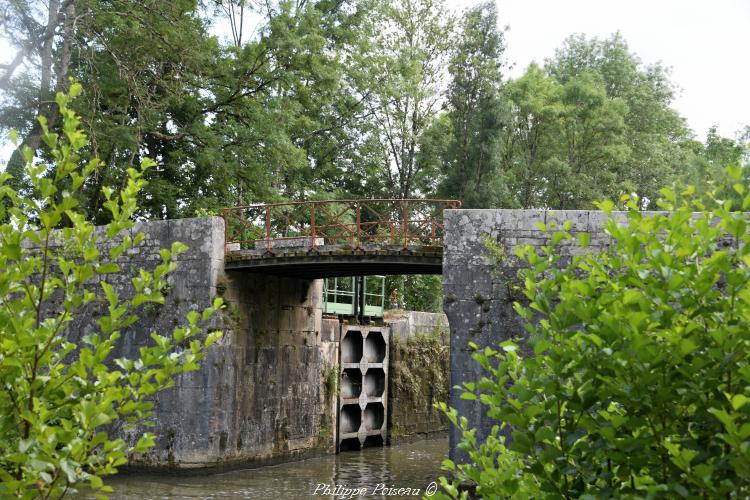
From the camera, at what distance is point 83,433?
2.81m

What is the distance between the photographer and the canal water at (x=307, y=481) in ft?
41.1

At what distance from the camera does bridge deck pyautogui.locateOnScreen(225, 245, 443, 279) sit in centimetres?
1302

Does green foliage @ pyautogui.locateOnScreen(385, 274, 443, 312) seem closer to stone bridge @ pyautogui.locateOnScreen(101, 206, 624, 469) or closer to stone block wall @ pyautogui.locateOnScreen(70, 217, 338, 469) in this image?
stone bridge @ pyautogui.locateOnScreen(101, 206, 624, 469)

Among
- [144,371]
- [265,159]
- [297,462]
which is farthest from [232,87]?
[144,371]

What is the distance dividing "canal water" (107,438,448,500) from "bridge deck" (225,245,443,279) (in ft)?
10.9

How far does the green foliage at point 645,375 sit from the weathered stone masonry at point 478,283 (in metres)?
8.47

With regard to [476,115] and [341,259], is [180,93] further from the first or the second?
[476,115]

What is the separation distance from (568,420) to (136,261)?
12.2 meters

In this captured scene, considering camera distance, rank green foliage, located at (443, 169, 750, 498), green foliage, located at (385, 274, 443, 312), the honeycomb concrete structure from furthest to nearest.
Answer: green foliage, located at (385, 274, 443, 312) < the honeycomb concrete structure < green foliage, located at (443, 169, 750, 498)

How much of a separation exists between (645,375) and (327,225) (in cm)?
1034

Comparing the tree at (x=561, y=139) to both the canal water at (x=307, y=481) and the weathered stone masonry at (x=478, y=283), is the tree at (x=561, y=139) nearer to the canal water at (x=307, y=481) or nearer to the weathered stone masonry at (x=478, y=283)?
the canal water at (x=307, y=481)

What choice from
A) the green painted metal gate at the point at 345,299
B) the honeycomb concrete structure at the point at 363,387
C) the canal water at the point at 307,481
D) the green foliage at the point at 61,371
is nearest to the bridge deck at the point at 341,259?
the canal water at the point at 307,481

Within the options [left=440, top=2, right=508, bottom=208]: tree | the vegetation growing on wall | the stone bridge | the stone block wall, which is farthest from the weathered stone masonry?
[left=440, top=2, right=508, bottom=208]: tree

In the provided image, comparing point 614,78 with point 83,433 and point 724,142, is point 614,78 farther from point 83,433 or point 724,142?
point 83,433
